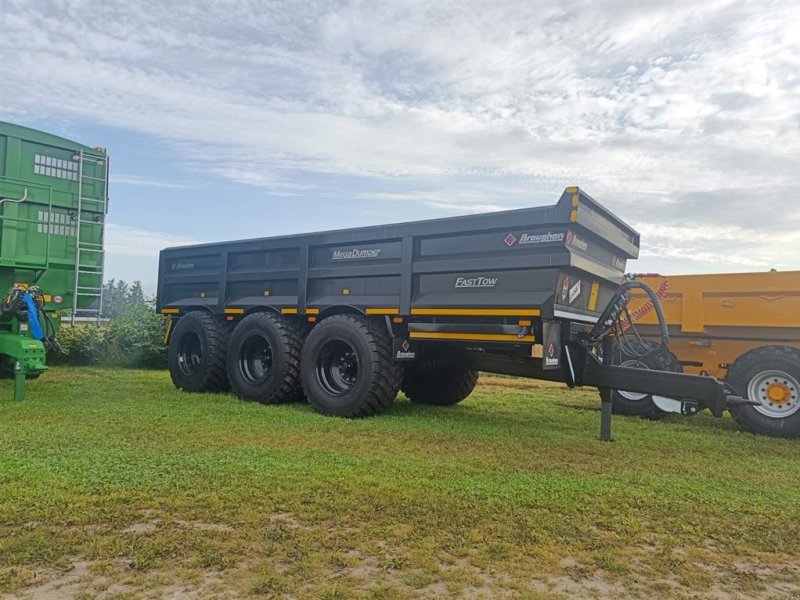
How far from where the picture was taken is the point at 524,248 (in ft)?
22.6

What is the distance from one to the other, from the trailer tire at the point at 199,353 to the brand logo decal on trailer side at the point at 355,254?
262 cm

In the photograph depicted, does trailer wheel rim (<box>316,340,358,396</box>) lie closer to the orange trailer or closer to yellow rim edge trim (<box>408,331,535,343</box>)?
yellow rim edge trim (<box>408,331,535,343</box>)

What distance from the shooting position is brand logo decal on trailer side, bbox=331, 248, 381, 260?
8217 mm

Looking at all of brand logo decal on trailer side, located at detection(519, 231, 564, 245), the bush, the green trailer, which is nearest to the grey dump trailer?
brand logo decal on trailer side, located at detection(519, 231, 564, 245)

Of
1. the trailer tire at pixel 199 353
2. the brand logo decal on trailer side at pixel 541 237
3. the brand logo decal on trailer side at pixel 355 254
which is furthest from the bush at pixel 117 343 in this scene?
the brand logo decal on trailer side at pixel 541 237

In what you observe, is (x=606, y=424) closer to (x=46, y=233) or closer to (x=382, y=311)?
(x=382, y=311)

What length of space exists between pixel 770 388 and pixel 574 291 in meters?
2.96

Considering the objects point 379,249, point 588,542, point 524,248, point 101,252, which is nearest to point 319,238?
point 379,249

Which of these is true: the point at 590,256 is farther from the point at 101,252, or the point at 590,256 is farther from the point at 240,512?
the point at 101,252

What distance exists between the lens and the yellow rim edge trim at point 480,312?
6.71 meters

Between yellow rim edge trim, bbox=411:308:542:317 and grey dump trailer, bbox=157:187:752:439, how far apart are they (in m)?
0.02

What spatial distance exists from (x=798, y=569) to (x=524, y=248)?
4.08 metres

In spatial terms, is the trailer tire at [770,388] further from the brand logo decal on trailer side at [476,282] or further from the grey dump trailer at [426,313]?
the brand logo decal on trailer side at [476,282]

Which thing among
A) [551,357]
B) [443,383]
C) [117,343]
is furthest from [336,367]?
[117,343]
